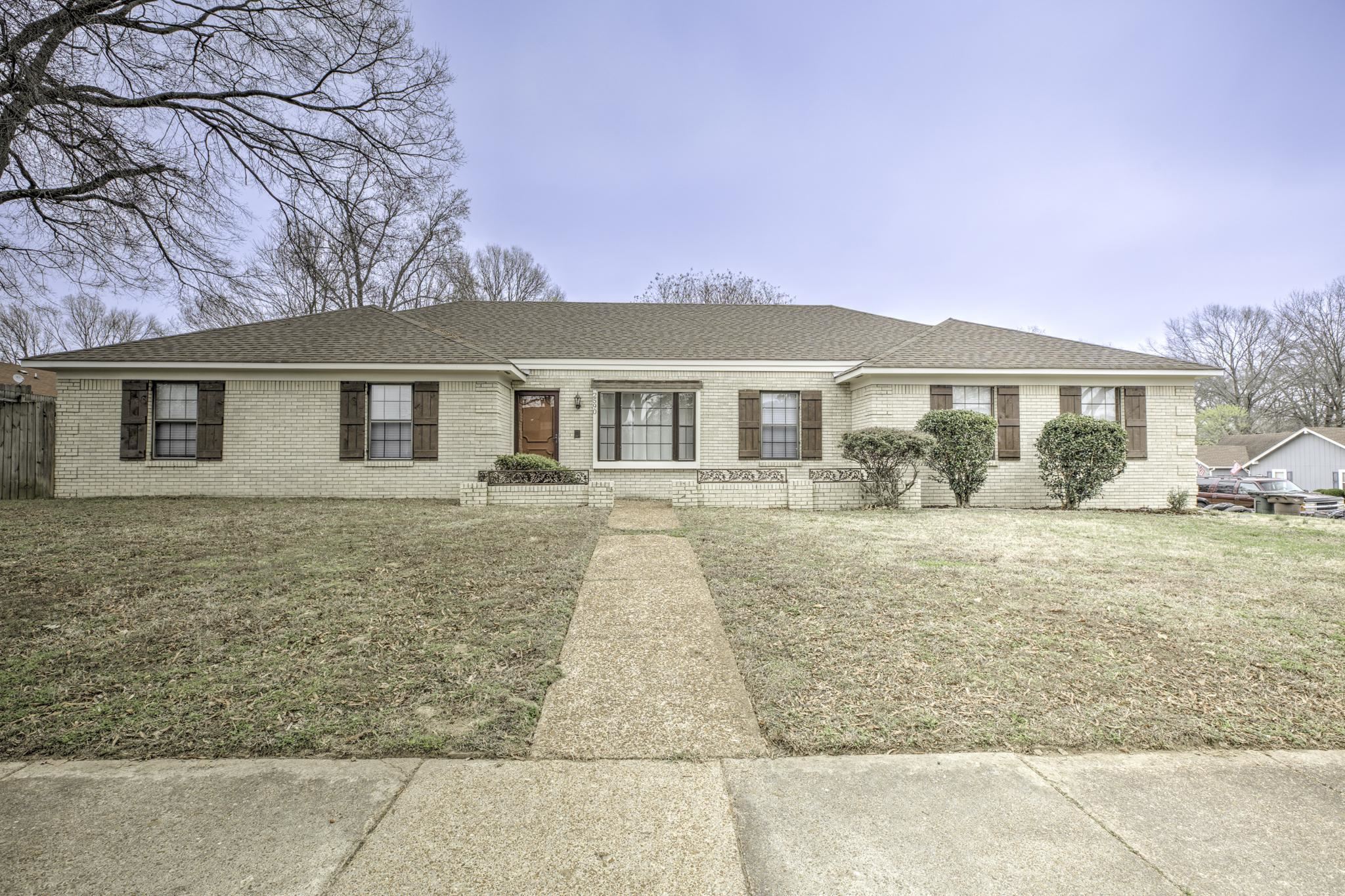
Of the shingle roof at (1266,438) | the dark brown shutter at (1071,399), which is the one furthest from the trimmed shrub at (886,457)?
the shingle roof at (1266,438)

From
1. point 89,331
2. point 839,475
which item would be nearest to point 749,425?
point 839,475

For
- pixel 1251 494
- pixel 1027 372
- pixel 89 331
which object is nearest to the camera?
pixel 1027 372

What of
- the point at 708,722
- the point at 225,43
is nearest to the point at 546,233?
the point at 225,43

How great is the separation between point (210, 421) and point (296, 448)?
5.71ft

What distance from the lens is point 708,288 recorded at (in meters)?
28.8

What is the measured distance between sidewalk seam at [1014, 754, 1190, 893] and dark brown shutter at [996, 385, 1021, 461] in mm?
11422

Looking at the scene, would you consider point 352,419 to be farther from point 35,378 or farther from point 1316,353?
point 1316,353

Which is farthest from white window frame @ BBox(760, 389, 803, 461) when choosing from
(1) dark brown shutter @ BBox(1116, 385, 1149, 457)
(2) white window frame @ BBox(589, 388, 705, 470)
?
(1) dark brown shutter @ BBox(1116, 385, 1149, 457)

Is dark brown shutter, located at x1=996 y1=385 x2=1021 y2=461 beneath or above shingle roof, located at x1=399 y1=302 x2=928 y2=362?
beneath

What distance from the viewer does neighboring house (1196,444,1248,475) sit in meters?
37.3

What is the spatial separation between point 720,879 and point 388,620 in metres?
3.17

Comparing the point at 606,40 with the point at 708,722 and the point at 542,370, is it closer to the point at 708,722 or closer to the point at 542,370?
the point at 542,370

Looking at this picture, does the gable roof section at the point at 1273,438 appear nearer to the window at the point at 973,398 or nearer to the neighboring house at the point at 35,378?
the window at the point at 973,398

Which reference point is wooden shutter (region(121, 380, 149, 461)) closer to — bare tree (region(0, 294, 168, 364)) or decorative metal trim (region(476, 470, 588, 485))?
decorative metal trim (region(476, 470, 588, 485))
